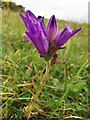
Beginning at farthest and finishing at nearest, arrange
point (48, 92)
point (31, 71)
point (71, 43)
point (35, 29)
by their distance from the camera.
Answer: point (71, 43), point (31, 71), point (48, 92), point (35, 29)

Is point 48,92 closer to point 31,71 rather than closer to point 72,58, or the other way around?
point 31,71

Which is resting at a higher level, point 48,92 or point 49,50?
point 49,50

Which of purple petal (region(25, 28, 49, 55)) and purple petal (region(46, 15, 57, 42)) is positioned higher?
purple petal (region(46, 15, 57, 42))

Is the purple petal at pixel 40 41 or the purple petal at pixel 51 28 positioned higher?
the purple petal at pixel 51 28

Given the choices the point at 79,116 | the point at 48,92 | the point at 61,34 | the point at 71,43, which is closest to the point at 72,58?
the point at 71,43
